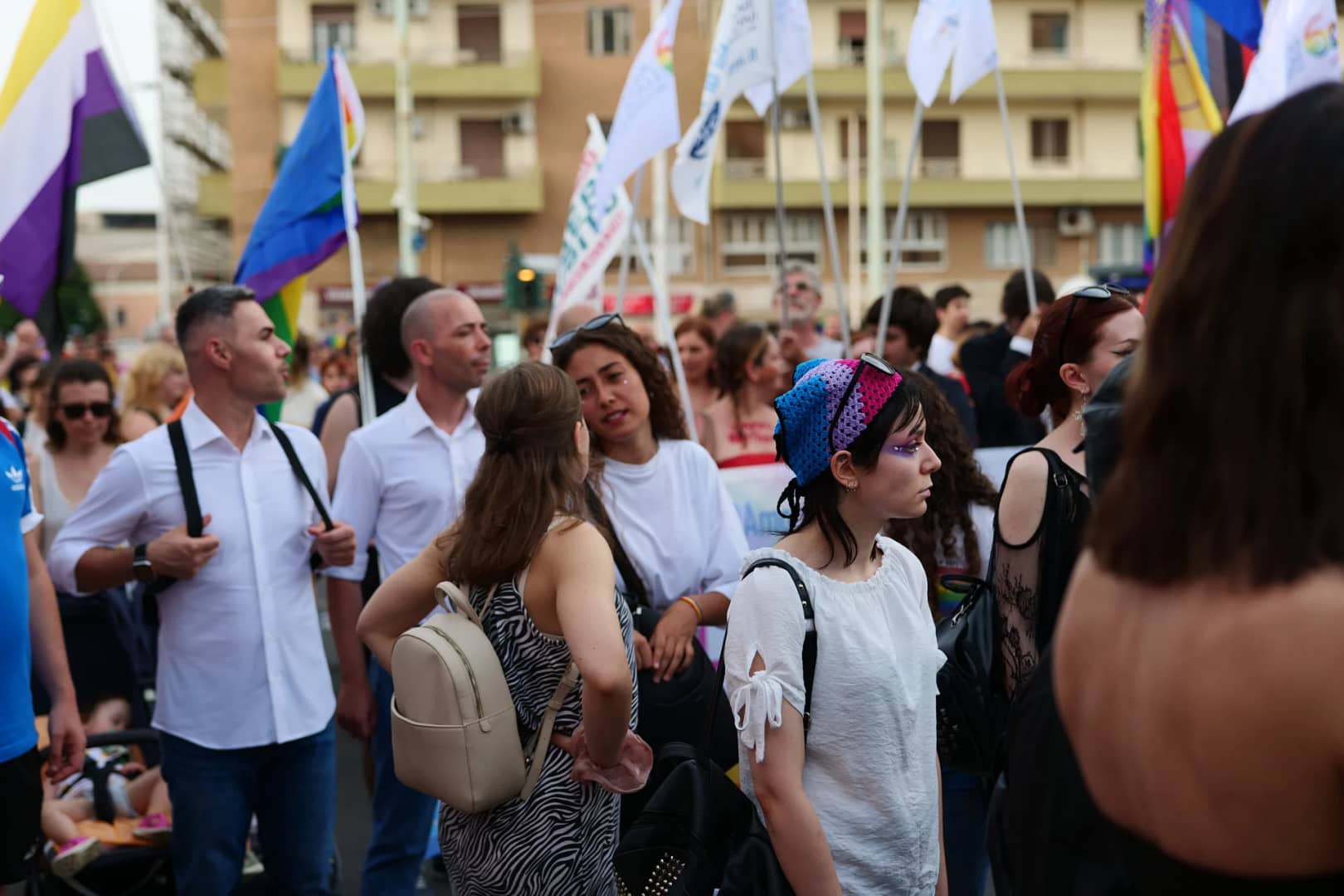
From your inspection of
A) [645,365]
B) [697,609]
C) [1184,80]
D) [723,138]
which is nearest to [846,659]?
[697,609]

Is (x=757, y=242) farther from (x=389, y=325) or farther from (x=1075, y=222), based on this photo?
(x=389, y=325)

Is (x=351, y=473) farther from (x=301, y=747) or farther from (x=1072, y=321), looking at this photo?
(x=1072, y=321)

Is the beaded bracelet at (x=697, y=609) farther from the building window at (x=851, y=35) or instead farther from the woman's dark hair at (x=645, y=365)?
the building window at (x=851, y=35)

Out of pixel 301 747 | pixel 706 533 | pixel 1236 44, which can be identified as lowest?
pixel 301 747

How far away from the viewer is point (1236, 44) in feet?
26.0

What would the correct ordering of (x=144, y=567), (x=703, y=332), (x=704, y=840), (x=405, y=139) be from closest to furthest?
(x=704, y=840) < (x=144, y=567) < (x=703, y=332) < (x=405, y=139)

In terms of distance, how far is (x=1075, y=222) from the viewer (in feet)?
147

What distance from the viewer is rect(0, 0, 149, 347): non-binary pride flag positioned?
534 centimetres

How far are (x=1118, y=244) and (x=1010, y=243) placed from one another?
335 cm

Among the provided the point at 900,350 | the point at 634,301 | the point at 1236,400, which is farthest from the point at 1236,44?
the point at 634,301

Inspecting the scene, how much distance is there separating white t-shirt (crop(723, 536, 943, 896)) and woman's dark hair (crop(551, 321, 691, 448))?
1621 mm

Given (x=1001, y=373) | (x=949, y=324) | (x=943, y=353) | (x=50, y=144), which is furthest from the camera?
(x=949, y=324)

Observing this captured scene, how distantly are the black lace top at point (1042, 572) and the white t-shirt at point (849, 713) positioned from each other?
364 mm

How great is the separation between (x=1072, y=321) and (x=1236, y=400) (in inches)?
79.5
